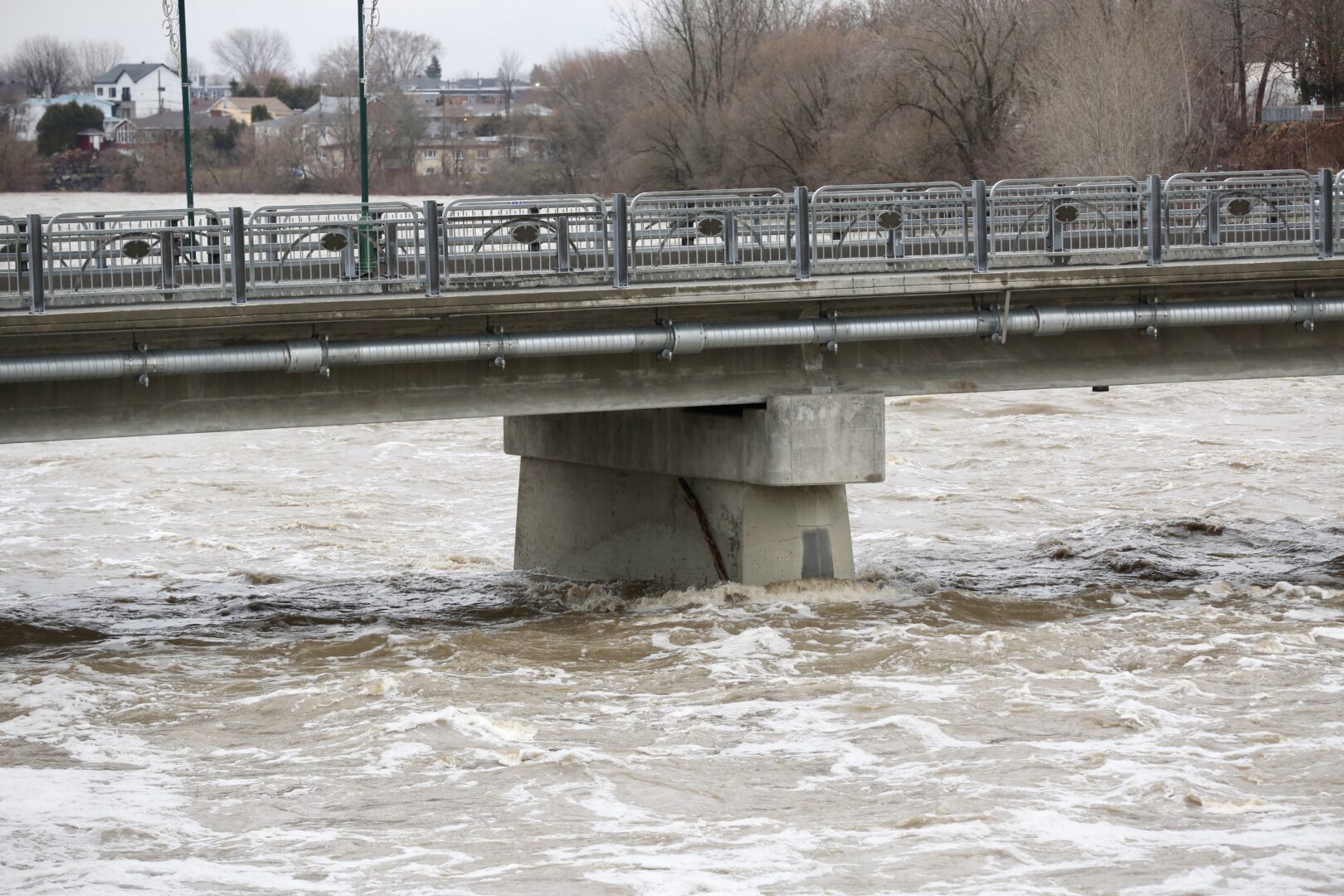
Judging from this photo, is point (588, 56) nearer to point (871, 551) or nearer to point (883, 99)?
point (883, 99)

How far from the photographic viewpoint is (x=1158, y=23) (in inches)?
2008

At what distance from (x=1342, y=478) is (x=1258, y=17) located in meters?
42.1

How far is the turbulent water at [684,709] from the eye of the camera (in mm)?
12227

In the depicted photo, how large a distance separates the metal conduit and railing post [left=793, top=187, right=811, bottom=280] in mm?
582

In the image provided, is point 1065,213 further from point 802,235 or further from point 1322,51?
point 1322,51

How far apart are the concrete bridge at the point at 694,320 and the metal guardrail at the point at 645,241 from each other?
0.13ft

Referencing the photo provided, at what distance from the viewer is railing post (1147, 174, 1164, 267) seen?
742 inches

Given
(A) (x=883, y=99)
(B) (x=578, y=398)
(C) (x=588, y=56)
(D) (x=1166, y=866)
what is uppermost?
(C) (x=588, y=56)

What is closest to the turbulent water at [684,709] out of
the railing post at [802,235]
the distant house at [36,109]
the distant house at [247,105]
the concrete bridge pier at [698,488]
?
the concrete bridge pier at [698,488]

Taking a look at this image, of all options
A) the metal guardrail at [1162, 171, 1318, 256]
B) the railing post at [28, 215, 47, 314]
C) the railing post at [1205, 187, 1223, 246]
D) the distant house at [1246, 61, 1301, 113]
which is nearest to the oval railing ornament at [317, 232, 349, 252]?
the railing post at [28, 215, 47, 314]

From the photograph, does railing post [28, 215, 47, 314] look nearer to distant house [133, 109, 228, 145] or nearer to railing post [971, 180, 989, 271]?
railing post [971, 180, 989, 271]

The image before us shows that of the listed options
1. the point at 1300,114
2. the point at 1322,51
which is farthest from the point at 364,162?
the point at 1322,51

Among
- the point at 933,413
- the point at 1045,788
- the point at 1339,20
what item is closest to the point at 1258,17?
the point at 1339,20

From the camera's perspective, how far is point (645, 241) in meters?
18.0
